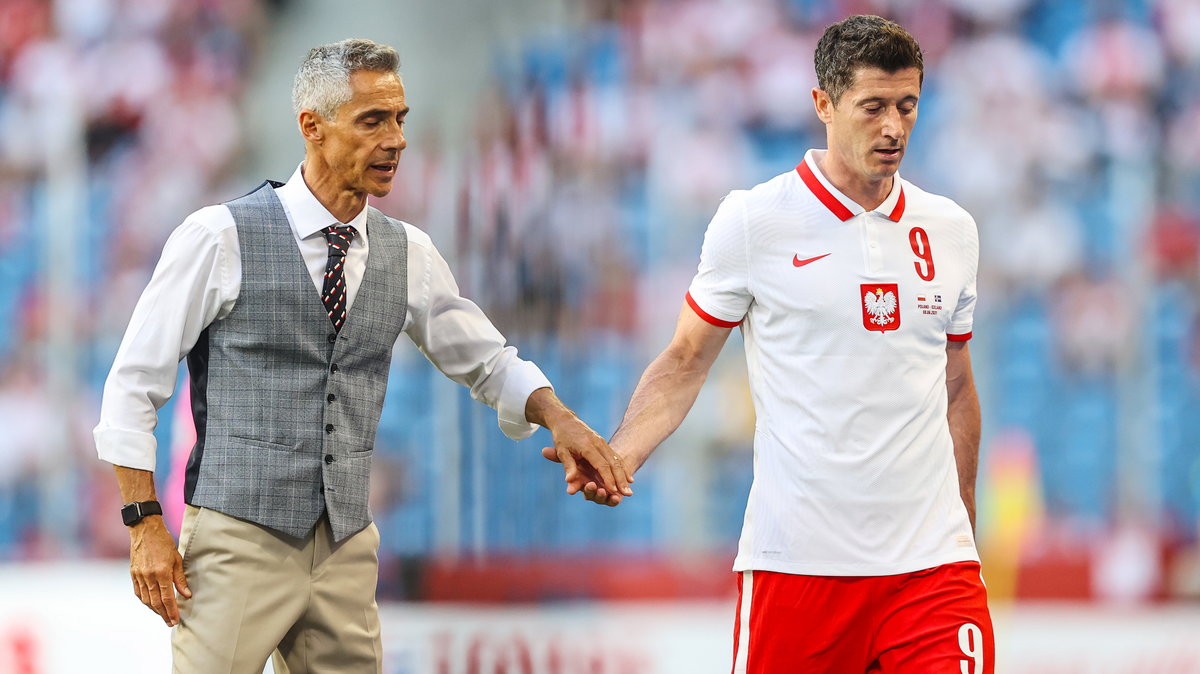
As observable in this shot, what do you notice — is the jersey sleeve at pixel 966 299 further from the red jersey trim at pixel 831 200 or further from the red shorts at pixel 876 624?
the red shorts at pixel 876 624

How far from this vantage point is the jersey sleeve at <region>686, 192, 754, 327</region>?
220 cm

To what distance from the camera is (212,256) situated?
82.2 inches

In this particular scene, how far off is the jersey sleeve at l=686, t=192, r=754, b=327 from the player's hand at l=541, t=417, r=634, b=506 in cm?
27

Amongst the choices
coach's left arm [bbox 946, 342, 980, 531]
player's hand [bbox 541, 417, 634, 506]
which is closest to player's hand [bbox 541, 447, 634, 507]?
player's hand [bbox 541, 417, 634, 506]

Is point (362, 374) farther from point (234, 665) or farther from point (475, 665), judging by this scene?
point (475, 665)

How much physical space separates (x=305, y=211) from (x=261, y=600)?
1.97 ft

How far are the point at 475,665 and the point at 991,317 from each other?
1.91m

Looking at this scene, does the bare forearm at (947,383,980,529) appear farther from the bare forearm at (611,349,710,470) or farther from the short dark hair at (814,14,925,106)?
the short dark hair at (814,14,925,106)

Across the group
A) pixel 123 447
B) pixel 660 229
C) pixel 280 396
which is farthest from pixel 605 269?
pixel 123 447

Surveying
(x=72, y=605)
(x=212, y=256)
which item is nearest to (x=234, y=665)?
(x=212, y=256)

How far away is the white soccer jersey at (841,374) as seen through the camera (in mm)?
2107

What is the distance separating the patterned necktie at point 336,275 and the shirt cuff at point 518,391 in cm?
35

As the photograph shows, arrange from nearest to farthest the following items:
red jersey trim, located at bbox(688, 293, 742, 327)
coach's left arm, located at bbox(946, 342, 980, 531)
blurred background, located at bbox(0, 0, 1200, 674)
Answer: red jersey trim, located at bbox(688, 293, 742, 327) < coach's left arm, located at bbox(946, 342, 980, 531) < blurred background, located at bbox(0, 0, 1200, 674)

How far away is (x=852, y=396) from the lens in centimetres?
211
